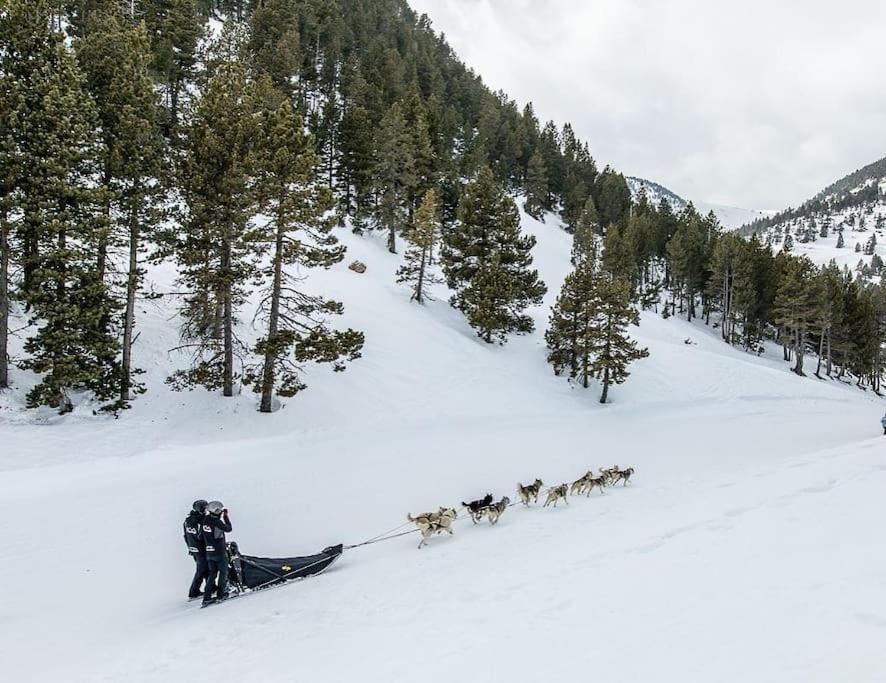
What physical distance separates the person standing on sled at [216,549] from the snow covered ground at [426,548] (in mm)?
470

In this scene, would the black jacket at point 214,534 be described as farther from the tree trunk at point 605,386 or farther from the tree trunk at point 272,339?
the tree trunk at point 605,386

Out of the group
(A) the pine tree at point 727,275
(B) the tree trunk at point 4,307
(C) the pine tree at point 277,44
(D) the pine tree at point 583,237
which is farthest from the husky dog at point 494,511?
(A) the pine tree at point 727,275

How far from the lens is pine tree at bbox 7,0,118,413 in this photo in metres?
15.0

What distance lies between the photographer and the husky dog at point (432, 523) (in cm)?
1122

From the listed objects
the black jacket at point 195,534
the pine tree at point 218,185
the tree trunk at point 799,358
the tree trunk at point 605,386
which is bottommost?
the black jacket at point 195,534

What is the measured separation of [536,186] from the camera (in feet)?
248

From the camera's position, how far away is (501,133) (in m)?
80.4

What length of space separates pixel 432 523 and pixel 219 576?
441 centimetres

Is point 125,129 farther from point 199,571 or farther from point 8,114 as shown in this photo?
point 199,571

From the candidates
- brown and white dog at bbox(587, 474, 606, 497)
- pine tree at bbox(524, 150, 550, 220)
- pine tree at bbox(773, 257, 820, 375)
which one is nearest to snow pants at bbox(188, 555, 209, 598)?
brown and white dog at bbox(587, 474, 606, 497)

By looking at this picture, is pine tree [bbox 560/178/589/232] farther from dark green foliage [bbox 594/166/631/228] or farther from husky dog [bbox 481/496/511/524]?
husky dog [bbox 481/496/511/524]

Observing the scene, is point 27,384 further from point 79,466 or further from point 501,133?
point 501,133

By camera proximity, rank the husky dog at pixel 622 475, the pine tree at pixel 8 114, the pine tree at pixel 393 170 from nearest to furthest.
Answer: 1. the pine tree at pixel 8 114
2. the husky dog at pixel 622 475
3. the pine tree at pixel 393 170

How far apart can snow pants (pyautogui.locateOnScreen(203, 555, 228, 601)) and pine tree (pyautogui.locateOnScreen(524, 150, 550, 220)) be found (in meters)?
73.6
